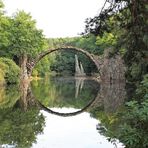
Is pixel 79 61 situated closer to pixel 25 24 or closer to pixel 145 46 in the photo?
pixel 25 24

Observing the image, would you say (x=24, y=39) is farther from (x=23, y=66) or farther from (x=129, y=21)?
(x=129, y=21)

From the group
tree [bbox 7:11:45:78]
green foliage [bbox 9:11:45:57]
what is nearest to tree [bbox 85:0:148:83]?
tree [bbox 7:11:45:78]

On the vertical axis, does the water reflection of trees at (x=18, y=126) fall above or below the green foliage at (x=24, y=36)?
below

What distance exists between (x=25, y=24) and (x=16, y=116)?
129ft

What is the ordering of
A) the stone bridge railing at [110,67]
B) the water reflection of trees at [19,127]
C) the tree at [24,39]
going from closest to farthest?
1. the water reflection of trees at [19,127]
2. the stone bridge railing at [110,67]
3. the tree at [24,39]

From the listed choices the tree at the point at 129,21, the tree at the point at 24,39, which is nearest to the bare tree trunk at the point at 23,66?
the tree at the point at 24,39

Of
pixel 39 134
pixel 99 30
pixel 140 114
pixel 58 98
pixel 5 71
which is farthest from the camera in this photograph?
pixel 5 71

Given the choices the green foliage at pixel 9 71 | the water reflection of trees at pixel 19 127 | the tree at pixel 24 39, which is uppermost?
the tree at pixel 24 39

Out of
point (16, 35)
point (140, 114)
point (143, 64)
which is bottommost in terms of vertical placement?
point (140, 114)

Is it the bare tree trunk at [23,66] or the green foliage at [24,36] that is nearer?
the bare tree trunk at [23,66]

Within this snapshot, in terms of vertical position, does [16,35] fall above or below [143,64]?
above

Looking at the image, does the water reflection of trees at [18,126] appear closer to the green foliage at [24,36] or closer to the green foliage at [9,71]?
the green foliage at [9,71]

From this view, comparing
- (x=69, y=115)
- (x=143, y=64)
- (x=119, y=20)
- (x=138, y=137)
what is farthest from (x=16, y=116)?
(x=138, y=137)

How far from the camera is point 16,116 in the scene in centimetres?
1950
